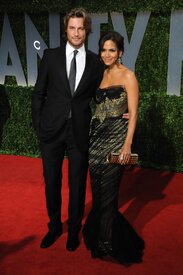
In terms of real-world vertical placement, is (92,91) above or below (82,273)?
above

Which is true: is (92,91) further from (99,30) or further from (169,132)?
(99,30)

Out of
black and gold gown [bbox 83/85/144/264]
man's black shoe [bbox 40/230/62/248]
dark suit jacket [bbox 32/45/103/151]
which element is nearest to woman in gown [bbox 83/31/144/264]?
black and gold gown [bbox 83/85/144/264]

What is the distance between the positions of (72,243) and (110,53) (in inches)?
72.9

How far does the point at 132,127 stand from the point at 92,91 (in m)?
0.55

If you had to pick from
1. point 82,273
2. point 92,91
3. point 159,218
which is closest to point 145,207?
point 159,218

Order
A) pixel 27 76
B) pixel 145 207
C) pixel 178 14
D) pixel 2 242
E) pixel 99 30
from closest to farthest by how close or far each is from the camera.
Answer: pixel 2 242
pixel 145 207
pixel 178 14
pixel 99 30
pixel 27 76

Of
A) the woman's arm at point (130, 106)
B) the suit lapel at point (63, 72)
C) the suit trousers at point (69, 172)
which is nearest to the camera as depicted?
the woman's arm at point (130, 106)

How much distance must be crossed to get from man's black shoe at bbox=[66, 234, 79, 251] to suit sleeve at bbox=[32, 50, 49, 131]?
1157 mm

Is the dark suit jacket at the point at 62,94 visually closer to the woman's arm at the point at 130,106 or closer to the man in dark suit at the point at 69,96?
the man in dark suit at the point at 69,96

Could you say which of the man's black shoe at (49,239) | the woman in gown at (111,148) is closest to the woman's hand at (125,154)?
the woman in gown at (111,148)

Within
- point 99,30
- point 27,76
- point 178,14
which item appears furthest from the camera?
point 27,76

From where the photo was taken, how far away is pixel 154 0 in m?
5.89

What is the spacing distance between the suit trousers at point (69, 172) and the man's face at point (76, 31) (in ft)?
2.28

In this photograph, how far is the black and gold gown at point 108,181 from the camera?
3.12 meters
